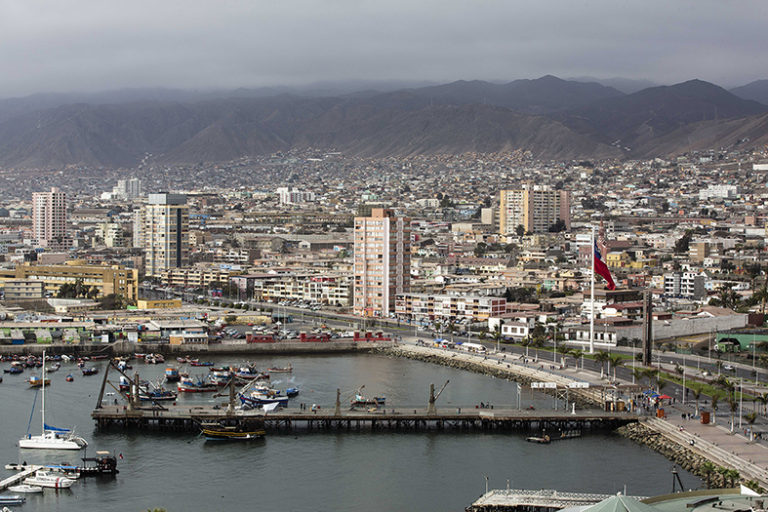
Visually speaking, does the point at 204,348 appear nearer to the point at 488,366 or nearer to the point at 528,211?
the point at 488,366

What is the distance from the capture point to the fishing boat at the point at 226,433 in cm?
2152

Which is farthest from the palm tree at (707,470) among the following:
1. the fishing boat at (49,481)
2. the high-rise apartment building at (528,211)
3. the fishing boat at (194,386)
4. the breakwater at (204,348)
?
the high-rise apartment building at (528,211)

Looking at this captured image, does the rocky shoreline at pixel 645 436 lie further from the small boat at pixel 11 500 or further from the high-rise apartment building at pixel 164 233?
the high-rise apartment building at pixel 164 233

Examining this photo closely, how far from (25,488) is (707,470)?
421 inches

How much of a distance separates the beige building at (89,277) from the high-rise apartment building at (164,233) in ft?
26.4

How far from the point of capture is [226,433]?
21531 millimetres

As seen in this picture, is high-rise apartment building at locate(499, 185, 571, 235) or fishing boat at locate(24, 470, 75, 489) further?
high-rise apartment building at locate(499, 185, 571, 235)

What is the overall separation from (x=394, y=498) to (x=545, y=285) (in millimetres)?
29376

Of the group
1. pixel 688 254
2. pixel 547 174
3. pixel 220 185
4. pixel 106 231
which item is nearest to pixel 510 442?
pixel 688 254

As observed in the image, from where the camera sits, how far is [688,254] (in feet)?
188

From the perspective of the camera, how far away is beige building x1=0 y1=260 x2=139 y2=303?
44625mm

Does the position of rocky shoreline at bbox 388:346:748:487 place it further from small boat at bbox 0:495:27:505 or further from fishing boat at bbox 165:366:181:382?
small boat at bbox 0:495:27:505

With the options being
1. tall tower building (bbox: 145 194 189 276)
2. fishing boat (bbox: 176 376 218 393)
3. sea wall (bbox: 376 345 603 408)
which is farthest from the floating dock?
tall tower building (bbox: 145 194 189 276)

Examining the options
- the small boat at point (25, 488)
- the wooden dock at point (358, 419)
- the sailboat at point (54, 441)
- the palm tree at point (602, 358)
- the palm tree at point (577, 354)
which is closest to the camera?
the small boat at point (25, 488)
